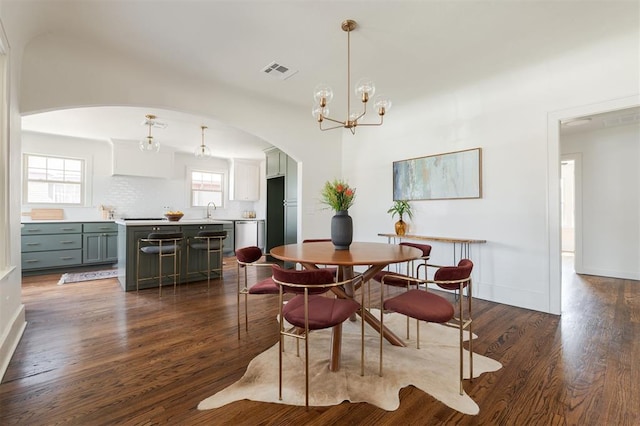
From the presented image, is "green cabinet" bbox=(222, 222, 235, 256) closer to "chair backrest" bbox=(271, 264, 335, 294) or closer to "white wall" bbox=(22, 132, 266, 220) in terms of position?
"white wall" bbox=(22, 132, 266, 220)

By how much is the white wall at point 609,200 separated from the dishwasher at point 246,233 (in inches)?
273

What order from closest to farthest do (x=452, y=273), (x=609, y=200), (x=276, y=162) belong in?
(x=452, y=273)
(x=609, y=200)
(x=276, y=162)

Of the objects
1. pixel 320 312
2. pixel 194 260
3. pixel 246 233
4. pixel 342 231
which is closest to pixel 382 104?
pixel 342 231

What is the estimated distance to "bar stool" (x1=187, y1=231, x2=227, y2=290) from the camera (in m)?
4.35

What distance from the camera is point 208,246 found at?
434cm

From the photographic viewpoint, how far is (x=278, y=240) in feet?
23.1

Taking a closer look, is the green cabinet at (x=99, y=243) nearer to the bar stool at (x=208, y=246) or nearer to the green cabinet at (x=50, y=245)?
the green cabinet at (x=50, y=245)

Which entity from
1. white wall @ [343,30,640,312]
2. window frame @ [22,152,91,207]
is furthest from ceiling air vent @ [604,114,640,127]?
window frame @ [22,152,91,207]

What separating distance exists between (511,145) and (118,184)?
7.55 m

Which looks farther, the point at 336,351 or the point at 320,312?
the point at 336,351

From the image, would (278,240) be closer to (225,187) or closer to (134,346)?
(225,187)

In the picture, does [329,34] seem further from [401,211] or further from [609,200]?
[609,200]

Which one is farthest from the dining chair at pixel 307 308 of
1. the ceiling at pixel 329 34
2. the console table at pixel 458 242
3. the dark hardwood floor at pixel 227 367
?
the console table at pixel 458 242

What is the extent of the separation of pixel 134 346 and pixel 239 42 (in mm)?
2889
